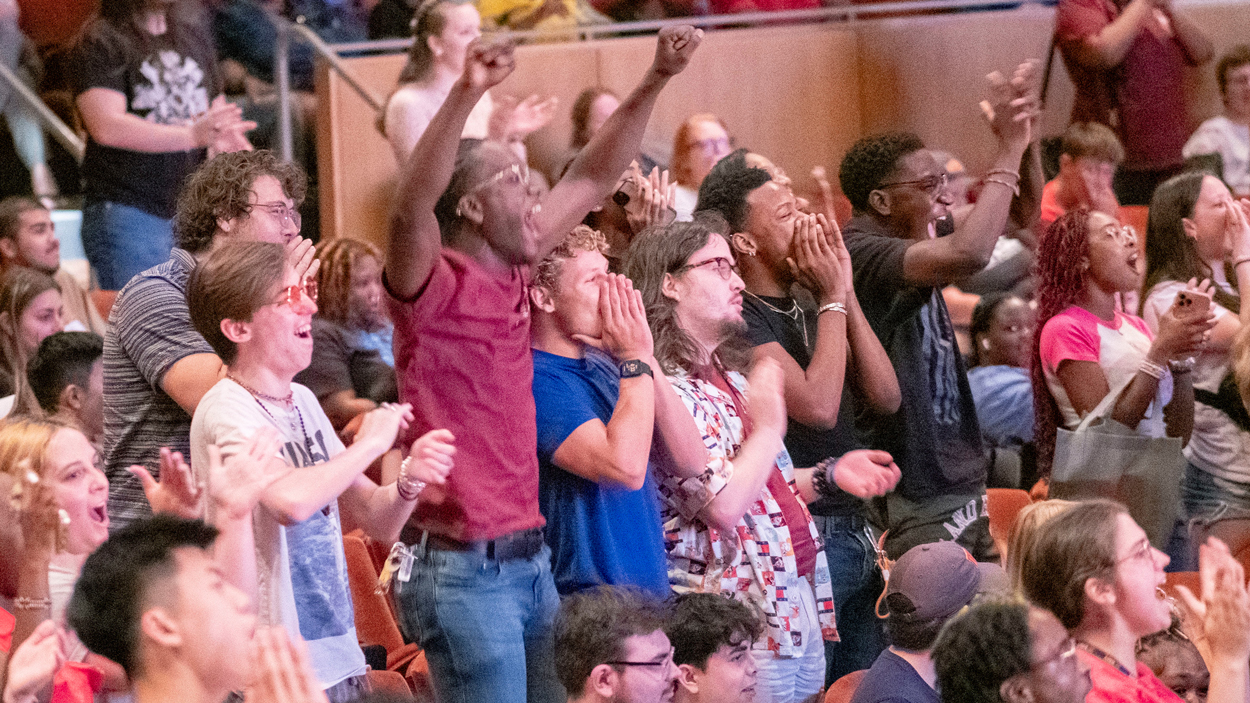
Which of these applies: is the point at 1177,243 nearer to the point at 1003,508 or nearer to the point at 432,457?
the point at 1003,508

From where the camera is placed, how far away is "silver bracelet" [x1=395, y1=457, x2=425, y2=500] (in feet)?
8.12

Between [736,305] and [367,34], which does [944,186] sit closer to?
[736,305]

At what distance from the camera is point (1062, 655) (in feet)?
8.03

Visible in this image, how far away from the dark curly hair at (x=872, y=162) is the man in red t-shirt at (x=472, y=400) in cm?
119

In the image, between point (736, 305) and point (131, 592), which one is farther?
point (736, 305)

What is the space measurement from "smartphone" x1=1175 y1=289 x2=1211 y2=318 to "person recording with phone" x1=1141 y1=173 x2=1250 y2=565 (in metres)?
0.20

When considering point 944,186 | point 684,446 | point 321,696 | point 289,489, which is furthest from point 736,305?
point 321,696

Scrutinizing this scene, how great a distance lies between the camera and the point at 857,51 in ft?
23.6

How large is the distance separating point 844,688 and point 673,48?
1.38 metres

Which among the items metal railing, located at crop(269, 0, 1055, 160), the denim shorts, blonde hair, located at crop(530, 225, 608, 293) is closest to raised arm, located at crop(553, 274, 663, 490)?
blonde hair, located at crop(530, 225, 608, 293)

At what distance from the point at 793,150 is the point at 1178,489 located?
11.9ft

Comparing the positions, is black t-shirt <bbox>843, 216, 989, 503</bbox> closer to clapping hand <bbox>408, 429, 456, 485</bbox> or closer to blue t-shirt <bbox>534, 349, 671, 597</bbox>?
blue t-shirt <bbox>534, 349, 671, 597</bbox>

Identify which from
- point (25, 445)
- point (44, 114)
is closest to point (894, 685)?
point (25, 445)

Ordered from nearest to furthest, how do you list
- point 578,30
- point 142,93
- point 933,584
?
1. point 933,584
2. point 142,93
3. point 578,30
